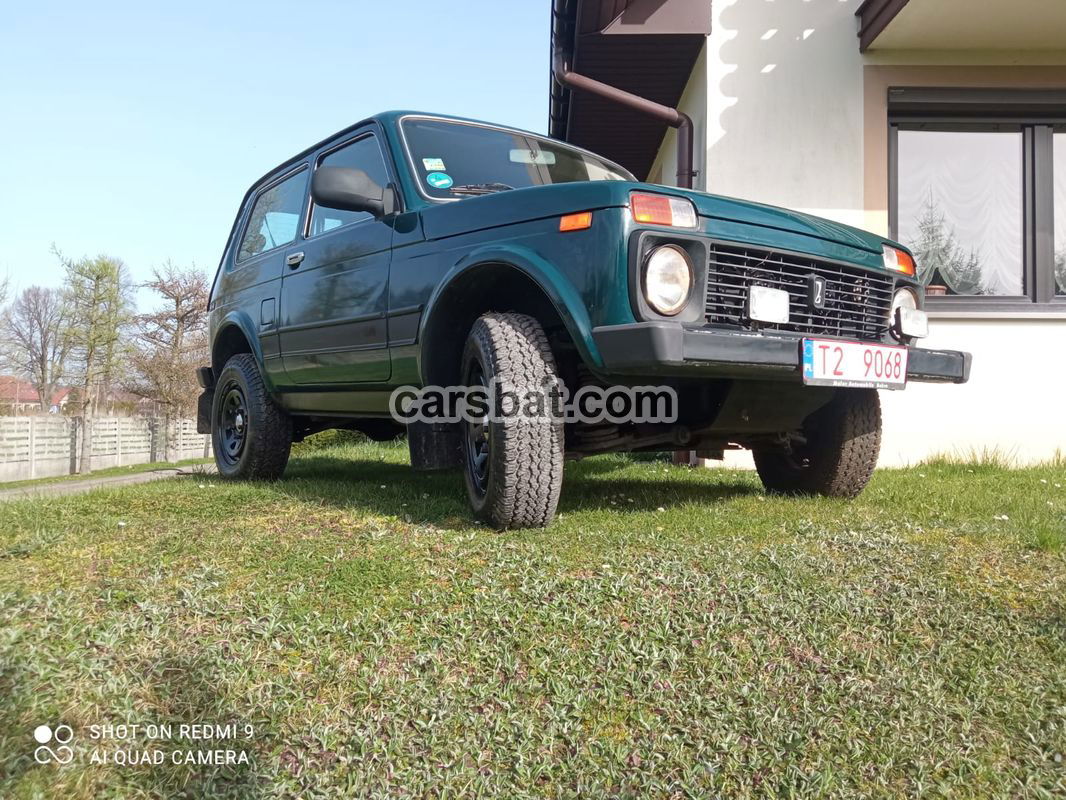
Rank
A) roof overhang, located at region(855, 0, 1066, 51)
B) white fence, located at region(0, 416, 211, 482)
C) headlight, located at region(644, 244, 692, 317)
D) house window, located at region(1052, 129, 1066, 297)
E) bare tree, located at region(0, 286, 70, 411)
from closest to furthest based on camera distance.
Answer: headlight, located at region(644, 244, 692, 317)
roof overhang, located at region(855, 0, 1066, 51)
house window, located at region(1052, 129, 1066, 297)
white fence, located at region(0, 416, 211, 482)
bare tree, located at region(0, 286, 70, 411)

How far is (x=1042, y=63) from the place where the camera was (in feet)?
19.7

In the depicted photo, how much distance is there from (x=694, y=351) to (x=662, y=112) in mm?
4924

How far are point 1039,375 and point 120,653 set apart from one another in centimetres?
638

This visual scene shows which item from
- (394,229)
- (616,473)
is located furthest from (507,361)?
(616,473)

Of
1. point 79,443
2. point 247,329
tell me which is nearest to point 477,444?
point 247,329

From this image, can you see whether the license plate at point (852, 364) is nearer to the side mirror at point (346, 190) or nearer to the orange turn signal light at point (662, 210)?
the orange turn signal light at point (662, 210)

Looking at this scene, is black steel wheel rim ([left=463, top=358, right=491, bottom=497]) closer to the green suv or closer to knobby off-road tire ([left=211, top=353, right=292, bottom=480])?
the green suv

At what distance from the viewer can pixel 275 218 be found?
191 inches

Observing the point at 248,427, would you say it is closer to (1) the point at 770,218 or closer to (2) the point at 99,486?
(2) the point at 99,486

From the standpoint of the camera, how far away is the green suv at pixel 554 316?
8.62 feet

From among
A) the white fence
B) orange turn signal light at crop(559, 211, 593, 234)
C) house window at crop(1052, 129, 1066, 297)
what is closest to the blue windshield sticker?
orange turn signal light at crop(559, 211, 593, 234)

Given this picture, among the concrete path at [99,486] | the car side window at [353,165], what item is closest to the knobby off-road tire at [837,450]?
the car side window at [353,165]

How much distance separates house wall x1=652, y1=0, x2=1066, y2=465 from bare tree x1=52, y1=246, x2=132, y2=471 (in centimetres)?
2891

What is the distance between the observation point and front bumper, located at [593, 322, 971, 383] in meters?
2.46
